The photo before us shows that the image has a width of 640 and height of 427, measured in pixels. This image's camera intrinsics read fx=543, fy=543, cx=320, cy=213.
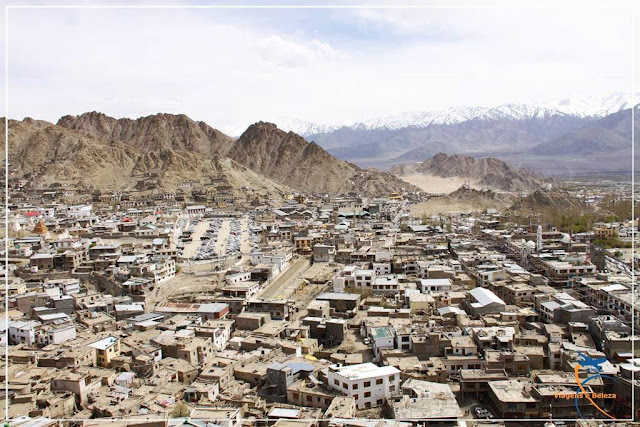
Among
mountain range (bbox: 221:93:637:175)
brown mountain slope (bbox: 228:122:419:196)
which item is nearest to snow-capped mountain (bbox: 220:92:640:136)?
mountain range (bbox: 221:93:637:175)

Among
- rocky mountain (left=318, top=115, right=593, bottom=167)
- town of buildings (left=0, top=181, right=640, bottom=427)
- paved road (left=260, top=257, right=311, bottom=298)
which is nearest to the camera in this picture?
town of buildings (left=0, top=181, right=640, bottom=427)

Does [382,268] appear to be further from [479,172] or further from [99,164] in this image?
[479,172]

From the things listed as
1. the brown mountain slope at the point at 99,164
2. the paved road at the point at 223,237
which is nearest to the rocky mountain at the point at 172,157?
the brown mountain slope at the point at 99,164

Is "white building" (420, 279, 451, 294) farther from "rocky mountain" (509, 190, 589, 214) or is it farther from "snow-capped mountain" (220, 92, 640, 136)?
"snow-capped mountain" (220, 92, 640, 136)

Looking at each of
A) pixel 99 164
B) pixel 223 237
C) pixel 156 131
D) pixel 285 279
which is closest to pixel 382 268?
pixel 285 279

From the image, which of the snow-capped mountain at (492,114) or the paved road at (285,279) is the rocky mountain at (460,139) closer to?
the snow-capped mountain at (492,114)

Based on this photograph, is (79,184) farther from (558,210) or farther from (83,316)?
(558,210)
